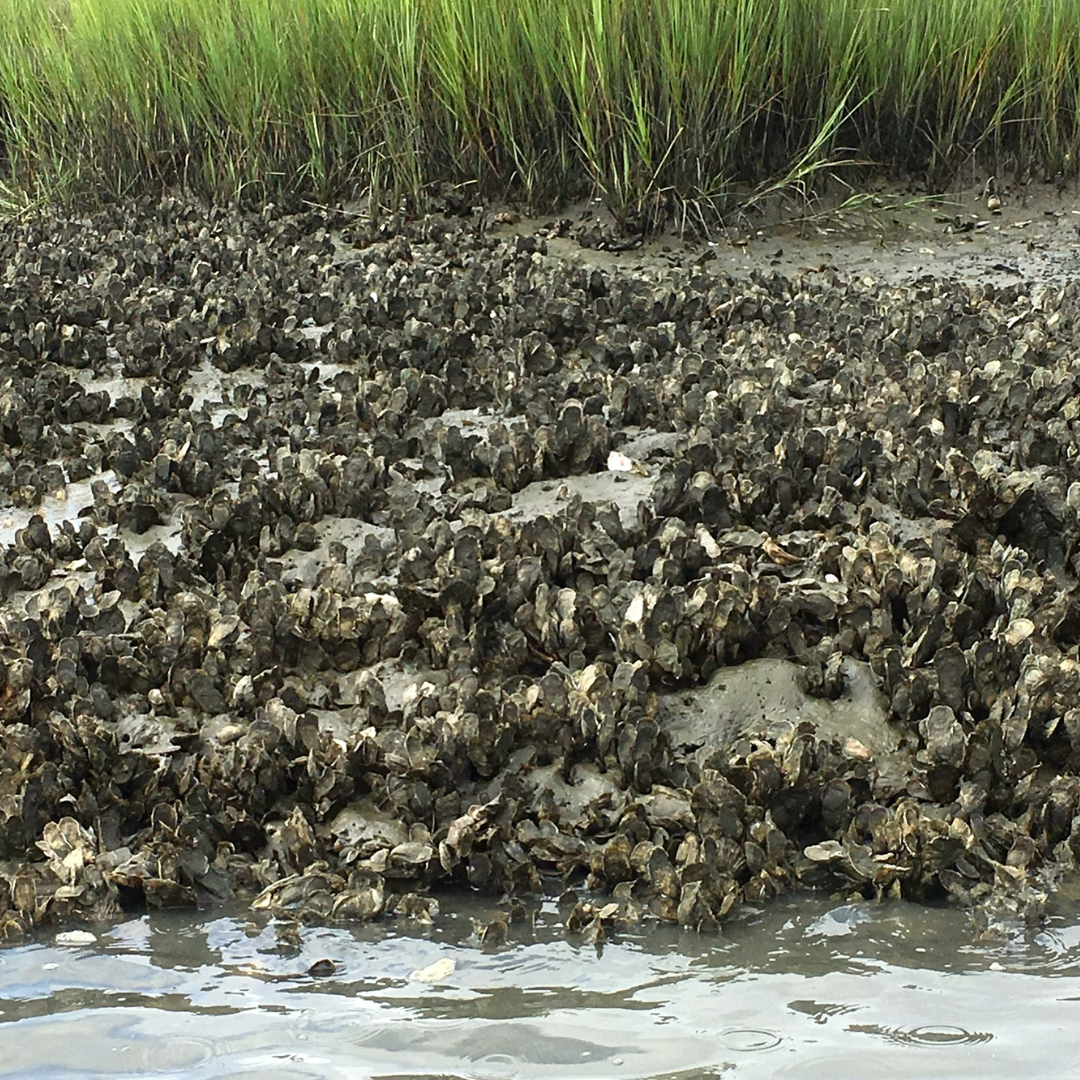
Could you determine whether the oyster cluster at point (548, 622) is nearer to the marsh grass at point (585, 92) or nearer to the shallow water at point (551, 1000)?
the shallow water at point (551, 1000)

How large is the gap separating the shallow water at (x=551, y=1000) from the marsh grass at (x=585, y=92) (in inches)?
284

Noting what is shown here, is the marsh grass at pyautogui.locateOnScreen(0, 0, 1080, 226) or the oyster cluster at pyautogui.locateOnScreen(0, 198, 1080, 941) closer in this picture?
the oyster cluster at pyautogui.locateOnScreen(0, 198, 1080, 941)

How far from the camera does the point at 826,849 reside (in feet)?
10.4

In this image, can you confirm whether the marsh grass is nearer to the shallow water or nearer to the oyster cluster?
the oyster cluster

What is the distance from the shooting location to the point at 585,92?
30.3 feet

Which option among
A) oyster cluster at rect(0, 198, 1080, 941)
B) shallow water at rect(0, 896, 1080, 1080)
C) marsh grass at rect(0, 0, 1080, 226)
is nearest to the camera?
shallow water at rect(0, 896, 1080, 1080)

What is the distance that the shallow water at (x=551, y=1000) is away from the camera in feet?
7.20

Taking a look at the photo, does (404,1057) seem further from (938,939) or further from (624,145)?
(624,145)

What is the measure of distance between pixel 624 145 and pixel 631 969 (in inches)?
297

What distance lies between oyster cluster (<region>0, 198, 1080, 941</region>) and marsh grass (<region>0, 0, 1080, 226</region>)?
10.5ft

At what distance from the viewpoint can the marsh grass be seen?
9352mm

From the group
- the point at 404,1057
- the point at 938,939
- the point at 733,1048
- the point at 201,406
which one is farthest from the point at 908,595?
the point at 201,406

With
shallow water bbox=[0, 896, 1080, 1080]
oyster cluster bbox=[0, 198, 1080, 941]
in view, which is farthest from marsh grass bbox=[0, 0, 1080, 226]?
shallow water bbox=[0, 896, 1080, 1080]

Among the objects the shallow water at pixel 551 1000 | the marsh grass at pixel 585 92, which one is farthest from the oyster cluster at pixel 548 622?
the marsh grass at pixel 585 92
